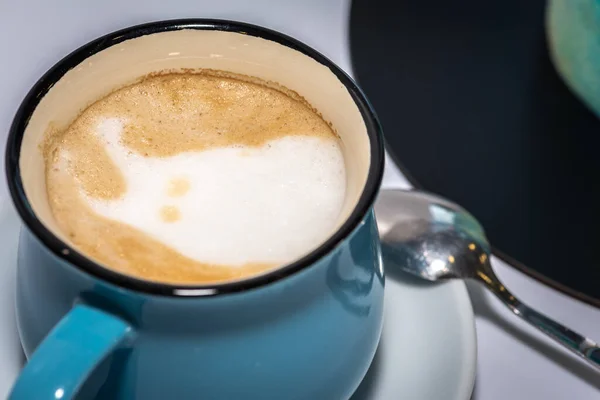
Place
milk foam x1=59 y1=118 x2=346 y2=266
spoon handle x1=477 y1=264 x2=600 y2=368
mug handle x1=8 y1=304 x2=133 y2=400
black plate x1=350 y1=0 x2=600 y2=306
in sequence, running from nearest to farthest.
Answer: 1. mug handle x1=8 y1=304 x2=133 y2=400
2. milk foam x1=59 y1=118 x2=346 y2=266
3. spoon handle x1=477 y1=264 x2=600 y2=368
4. black plate x1=350 y1=0 x2=600 y2=306

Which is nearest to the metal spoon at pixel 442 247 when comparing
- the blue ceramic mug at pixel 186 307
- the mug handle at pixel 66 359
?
the blue ceramic mug at pixel 186 307

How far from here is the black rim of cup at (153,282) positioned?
0.38 metres

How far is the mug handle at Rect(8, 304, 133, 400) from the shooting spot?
0.37m

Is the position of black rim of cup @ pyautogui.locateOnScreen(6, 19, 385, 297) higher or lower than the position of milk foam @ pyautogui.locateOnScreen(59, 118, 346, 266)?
higher

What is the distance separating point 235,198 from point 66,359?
6.7 inches

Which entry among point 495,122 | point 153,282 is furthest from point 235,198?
point 495,122

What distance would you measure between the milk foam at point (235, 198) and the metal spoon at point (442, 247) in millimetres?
152

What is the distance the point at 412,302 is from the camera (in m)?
0.62

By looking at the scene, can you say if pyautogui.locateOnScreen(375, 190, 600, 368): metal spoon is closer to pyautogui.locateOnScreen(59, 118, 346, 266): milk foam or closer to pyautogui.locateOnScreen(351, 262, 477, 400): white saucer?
pyautogui.locateOnScreen(351, 262, 477, 400): white saucer

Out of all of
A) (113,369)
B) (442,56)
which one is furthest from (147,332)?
(442,56)

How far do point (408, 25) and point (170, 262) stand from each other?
56cm

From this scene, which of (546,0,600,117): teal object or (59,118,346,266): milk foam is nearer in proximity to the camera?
(59,118,346,266): milk foam

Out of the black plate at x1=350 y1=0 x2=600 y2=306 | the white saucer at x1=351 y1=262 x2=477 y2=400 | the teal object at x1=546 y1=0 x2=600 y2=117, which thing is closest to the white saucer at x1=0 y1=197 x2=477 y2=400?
the white saucer at x1=351 y1=262 x2=477 y2=400

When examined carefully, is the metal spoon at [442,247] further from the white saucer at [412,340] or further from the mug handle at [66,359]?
the mug handle at [66,359]
